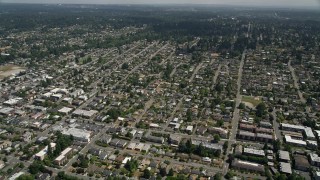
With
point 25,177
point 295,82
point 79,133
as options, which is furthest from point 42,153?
point 295,82

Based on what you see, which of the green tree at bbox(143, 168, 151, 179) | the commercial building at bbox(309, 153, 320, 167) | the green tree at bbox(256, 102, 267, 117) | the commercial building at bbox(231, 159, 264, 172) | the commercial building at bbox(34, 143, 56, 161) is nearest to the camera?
the green tree at bbox(143, 168, 151, 179)

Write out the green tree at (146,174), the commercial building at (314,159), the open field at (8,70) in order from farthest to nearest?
the open field at (8,70) < the commercial building at (314,159) < the green tree at (146,174)

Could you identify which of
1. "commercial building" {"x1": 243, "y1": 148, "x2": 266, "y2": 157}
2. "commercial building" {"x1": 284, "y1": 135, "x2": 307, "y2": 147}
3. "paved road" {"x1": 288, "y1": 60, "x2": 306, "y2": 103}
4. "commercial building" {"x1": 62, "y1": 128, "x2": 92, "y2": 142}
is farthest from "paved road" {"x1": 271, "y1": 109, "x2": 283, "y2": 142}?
"commercial building" {"x1": 62, "y1": 128, "x2": 92, "y2": 142}

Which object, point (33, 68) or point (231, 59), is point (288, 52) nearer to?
point (231, 59)

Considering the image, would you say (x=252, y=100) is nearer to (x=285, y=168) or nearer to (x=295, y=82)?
(x=295, y=82)

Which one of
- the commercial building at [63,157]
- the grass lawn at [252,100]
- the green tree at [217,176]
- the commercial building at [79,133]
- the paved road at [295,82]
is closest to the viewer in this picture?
the green tree at [217,176]

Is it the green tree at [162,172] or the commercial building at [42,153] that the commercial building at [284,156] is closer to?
the green tree at [162,172]

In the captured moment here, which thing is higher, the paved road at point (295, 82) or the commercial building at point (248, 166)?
the paved road at point (295, 82)

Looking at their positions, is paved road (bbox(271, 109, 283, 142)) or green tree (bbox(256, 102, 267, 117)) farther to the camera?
→ green tree (bbox(256, 102, 267, 117))

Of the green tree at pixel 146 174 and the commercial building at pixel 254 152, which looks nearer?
the green tree at pixel 146 174

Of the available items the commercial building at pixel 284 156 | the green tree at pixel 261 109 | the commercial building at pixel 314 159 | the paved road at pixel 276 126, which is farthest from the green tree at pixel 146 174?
the green tree at pixel 261 109

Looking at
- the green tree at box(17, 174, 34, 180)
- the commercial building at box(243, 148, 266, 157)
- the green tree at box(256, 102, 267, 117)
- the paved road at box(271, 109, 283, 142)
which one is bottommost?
the paved road at box(271, 109, 283, 142)

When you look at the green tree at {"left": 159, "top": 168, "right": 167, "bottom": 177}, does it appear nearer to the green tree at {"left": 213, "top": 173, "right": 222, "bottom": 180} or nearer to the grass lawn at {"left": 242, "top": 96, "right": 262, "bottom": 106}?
the green tree at {"left": 213, "top": 173, "right": 222, "bottom": 180}
